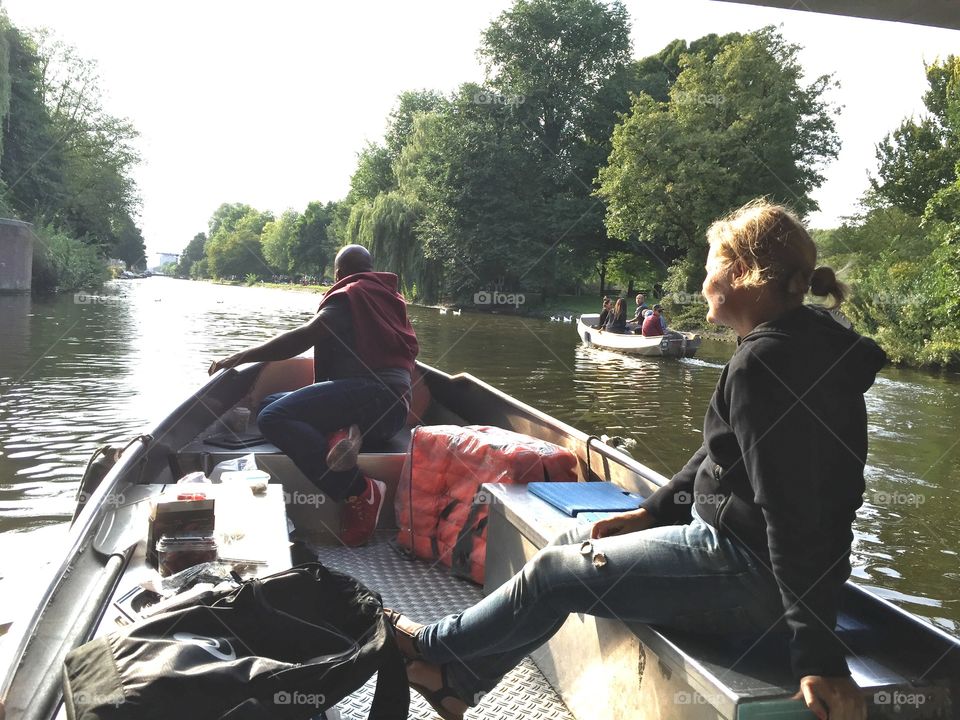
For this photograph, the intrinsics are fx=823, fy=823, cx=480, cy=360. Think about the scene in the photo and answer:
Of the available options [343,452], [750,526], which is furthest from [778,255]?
[343,452]

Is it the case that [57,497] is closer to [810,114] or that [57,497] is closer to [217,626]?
[217,626]

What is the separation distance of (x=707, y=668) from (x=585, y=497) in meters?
1.26

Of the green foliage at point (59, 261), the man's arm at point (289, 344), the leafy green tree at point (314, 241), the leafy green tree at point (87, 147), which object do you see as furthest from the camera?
the leafy green tree at point (314, 241)

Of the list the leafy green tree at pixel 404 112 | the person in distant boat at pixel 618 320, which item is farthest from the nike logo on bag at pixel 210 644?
the leafy green tree at pixel 404 112

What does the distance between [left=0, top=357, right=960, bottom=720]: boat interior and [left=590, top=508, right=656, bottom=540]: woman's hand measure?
253 mm

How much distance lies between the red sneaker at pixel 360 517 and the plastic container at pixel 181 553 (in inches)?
Result: 57.3

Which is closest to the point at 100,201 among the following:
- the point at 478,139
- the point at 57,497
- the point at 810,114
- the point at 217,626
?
the point at 478,139

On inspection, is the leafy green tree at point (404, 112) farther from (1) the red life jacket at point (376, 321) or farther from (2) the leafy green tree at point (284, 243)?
(1) the red life jacket at point (376, 321)

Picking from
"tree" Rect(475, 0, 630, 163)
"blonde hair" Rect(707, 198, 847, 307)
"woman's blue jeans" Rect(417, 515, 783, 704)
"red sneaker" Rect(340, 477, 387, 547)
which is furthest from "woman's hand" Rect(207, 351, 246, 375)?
"tree" Rect(475, 0, 630, 163)

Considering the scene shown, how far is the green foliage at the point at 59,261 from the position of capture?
3094 centimetres

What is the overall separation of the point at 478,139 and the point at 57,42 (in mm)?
17829

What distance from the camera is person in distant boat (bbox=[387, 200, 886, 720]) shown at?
1.69 meters

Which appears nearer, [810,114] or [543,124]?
[810,114]

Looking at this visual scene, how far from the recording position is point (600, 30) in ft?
129
